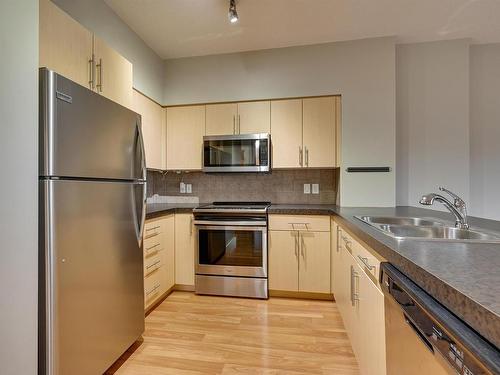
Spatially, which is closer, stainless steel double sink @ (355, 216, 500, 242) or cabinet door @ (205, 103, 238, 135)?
stainless steel double sink @ (355, 216, 500, 242)

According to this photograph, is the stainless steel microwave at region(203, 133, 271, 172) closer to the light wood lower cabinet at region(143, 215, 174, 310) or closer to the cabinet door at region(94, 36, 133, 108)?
the light wood lower cabinet at region(143, 215, 174, 310)

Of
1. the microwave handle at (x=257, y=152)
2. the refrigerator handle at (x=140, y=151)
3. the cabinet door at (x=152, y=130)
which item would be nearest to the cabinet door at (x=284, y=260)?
the microwave handle at (x=257, y=152)

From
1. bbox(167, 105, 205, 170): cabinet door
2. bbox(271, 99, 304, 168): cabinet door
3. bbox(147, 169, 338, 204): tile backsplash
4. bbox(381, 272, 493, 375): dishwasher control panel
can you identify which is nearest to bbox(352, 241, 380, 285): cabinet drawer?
bbox(381, 272, 493, 375): dishwasher control panel

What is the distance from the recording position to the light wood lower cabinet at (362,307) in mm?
1116

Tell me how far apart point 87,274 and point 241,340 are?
3.91 feet

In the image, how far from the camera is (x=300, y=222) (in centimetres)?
261

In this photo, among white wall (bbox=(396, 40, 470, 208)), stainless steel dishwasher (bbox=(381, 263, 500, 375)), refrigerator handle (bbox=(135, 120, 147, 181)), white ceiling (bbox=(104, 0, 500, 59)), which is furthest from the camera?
white wall (bbox=(396, 40, 470, 208))

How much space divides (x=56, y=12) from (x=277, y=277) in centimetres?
258

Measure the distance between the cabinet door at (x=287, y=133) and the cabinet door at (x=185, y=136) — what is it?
2.73 ft

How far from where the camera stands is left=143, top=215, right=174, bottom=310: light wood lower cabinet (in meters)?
2.29

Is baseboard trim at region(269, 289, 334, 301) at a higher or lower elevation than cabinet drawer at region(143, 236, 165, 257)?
lower

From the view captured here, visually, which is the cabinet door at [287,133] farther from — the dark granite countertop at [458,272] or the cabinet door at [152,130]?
the dark granite countertop at [458,272]

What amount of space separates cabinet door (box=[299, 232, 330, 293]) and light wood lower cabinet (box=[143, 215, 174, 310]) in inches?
52.6

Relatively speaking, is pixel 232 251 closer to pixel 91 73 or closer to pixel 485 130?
pixel 91 73
